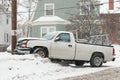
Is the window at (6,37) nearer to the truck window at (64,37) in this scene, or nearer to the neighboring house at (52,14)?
the neighboring house at (52,14)

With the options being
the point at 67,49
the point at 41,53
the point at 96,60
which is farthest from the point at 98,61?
the point at 41,53

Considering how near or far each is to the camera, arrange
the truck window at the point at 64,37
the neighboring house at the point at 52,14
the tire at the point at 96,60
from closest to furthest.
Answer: the truck window at the point at 64,37
the tire at the point at 96,60
the neighboring house at the point at 52,14

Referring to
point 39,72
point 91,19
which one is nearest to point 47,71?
point 39,72

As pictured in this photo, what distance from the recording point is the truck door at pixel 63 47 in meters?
21.0

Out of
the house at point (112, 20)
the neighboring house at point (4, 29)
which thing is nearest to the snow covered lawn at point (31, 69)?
the house at point (112, 20)

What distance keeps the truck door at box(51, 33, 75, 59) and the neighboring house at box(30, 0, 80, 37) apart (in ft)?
86.2

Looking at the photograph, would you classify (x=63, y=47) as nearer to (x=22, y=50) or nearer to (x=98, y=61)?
(x=22, y=50)

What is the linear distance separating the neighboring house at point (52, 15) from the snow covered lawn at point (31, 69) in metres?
27.2

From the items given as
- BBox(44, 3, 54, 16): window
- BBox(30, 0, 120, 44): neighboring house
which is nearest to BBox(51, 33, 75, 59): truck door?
BBox(30, 0, 120, 44): neighboring house

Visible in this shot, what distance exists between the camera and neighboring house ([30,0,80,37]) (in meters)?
48.2

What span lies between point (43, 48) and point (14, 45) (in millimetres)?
2070

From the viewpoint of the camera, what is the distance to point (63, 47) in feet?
69.9

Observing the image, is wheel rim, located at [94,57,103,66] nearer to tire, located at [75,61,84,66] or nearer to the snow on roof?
tire, located at [75,61,84,66]

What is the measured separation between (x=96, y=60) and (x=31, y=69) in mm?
5708
